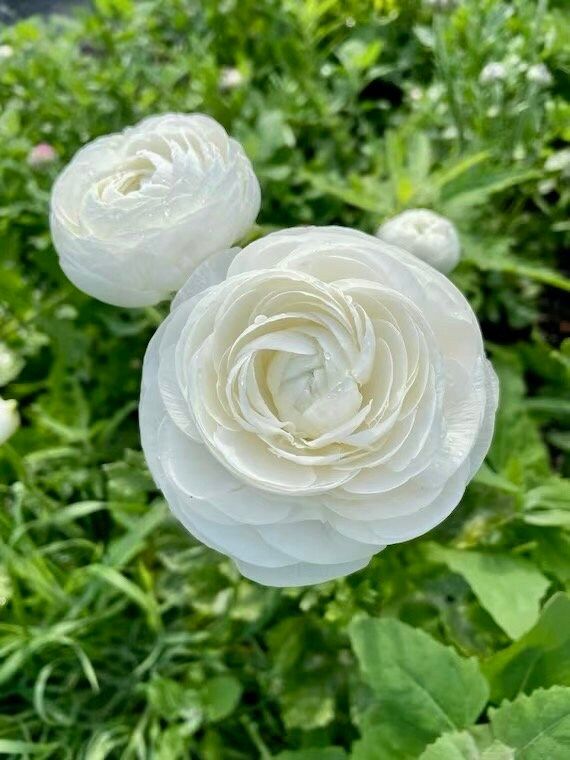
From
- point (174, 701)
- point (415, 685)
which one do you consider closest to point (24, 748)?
point (174, 701)

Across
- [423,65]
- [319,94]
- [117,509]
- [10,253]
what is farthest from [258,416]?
[423,65]

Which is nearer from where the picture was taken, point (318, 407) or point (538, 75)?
point (318, 407)

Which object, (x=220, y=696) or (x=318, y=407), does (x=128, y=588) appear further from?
(x=318, y=407)

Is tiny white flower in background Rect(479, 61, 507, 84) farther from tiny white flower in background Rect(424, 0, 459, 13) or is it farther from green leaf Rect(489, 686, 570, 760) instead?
green leaf Rect(489, 686, 570, 760)

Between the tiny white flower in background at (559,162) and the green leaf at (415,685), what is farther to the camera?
the tiny white flower in background at (559,162)

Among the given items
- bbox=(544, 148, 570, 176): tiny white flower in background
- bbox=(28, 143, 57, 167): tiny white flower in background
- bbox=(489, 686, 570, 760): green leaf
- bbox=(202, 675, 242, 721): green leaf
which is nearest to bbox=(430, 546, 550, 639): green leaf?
bbox=(489, 686, 570, 760): green leaf

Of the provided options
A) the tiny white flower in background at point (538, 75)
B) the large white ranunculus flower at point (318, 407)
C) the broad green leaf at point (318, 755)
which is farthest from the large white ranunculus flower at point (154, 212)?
the tiny white flower in background at point (538, 75)

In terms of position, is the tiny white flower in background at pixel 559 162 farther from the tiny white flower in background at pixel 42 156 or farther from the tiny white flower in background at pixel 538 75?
the tiny white flower in background at pixel 42 156

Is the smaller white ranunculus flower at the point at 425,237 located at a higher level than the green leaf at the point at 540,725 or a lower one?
higher
